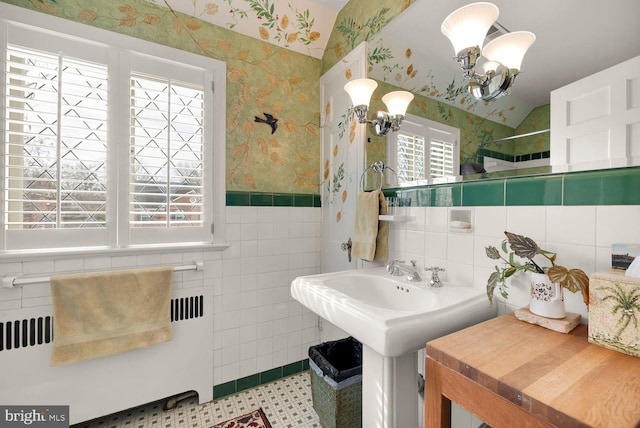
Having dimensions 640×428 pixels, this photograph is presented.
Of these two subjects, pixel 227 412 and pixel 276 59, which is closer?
pixel 227 412

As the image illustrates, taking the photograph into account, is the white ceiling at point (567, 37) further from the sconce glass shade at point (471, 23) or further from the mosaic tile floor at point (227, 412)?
the mosaic tile floor at point (227, 412)


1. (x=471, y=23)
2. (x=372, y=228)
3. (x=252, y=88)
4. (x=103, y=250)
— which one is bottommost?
(x=103, y=250)

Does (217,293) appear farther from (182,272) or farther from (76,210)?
(76,210)

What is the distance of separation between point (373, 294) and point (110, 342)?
4.54ft

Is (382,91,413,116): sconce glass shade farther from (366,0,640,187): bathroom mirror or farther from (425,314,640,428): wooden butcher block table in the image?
(425,314,640,428): wooden butcher block table

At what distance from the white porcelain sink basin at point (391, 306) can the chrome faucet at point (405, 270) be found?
30 mm

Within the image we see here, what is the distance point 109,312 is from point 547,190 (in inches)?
79.4

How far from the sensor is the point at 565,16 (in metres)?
0.88

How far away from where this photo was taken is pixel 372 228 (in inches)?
58.6

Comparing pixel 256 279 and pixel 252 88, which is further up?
pixel 252 88

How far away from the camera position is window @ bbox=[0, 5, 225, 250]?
134 centimetres

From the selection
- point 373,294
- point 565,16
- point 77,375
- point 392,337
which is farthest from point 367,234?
point 77,375

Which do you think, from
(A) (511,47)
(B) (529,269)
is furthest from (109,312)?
(A) (511,47)

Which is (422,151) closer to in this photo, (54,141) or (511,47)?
(511,47)
